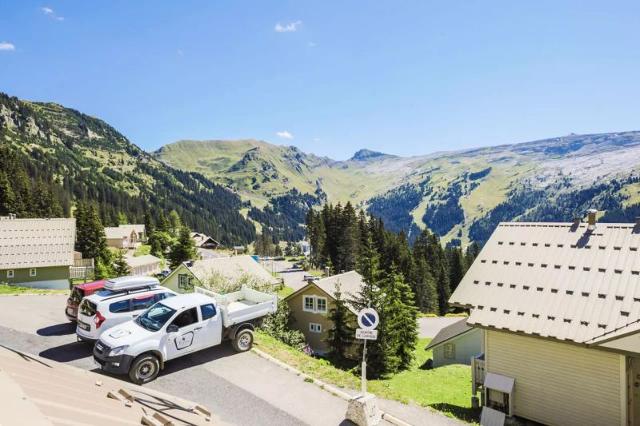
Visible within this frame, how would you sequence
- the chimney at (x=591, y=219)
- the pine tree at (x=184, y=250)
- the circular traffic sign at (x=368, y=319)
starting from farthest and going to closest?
the pine tree at (x=184, y=250) → the chimney at (x=591, y=219) → the circular traffic sign at (x=368, y=319)

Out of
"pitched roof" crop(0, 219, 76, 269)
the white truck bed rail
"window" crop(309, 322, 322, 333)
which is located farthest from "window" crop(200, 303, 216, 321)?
"pitched roof" crop(0, 219, 76, 269)

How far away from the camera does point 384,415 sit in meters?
10.7

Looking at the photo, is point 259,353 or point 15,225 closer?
point 259,353

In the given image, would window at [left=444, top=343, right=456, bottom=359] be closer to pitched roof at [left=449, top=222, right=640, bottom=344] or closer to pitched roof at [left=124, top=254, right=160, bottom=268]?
pitched roof at [left=449, top=222, right=640, bottom=344]

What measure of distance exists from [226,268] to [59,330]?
26487mm

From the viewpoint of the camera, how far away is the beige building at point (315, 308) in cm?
3634

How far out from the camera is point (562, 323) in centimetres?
1244

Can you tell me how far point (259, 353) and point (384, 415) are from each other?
549cm

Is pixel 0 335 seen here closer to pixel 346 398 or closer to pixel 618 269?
pixel 346 398

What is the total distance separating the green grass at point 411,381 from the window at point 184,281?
71.5ft

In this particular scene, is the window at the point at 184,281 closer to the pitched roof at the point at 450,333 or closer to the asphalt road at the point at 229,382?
the asphalt road at the point at 229,382

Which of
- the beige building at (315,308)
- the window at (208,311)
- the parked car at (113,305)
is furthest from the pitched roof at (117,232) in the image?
the window at (208,311)

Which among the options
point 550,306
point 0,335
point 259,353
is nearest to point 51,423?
point 259,353

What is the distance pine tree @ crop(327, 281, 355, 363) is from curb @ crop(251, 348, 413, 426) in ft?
49.4
